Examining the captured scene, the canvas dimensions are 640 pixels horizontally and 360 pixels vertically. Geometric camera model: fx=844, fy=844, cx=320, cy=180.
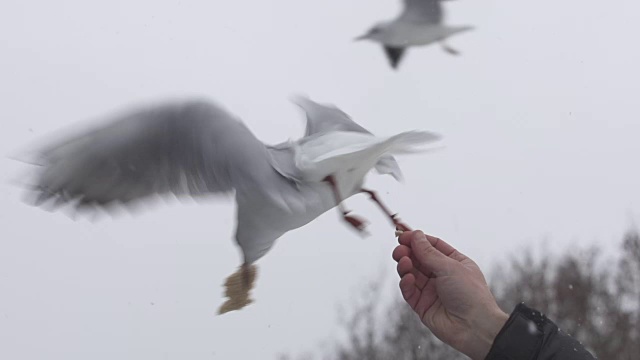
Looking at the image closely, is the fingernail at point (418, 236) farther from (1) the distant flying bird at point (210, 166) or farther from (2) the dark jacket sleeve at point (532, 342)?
(2) the dark jacket sleeve at point (532, 342)

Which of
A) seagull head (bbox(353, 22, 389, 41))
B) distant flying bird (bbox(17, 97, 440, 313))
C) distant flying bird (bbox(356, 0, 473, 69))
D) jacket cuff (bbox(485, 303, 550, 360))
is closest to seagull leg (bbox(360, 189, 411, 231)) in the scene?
distant flying bird (bbox(17, 97, 440, 313))

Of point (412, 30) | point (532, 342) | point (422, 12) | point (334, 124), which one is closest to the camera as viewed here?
point (532, 342)

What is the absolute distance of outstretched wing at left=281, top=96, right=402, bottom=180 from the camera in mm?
1274

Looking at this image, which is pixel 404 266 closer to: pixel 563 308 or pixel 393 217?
pixel 393 217

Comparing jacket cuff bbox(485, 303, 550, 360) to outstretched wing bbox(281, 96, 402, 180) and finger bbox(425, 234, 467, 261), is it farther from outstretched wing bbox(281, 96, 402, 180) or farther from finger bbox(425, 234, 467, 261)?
outstretched wing bbox(281, 96, 402, 180)

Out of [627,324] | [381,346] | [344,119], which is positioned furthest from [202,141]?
[627,324]

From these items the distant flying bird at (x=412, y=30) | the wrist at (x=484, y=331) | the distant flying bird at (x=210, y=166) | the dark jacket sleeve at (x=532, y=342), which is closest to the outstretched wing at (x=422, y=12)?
the distant flying bird at (x=412, y=30)

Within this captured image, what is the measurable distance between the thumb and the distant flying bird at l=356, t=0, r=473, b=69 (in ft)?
5.16

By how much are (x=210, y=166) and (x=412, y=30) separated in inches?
72.6

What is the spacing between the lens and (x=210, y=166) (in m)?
1.13

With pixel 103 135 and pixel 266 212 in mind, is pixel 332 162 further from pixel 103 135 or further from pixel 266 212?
pixel 103 135

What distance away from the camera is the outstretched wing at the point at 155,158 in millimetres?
1065

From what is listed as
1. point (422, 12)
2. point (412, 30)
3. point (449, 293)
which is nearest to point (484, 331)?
point (449, 293)

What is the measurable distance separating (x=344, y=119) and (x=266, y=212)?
0.26 meters
